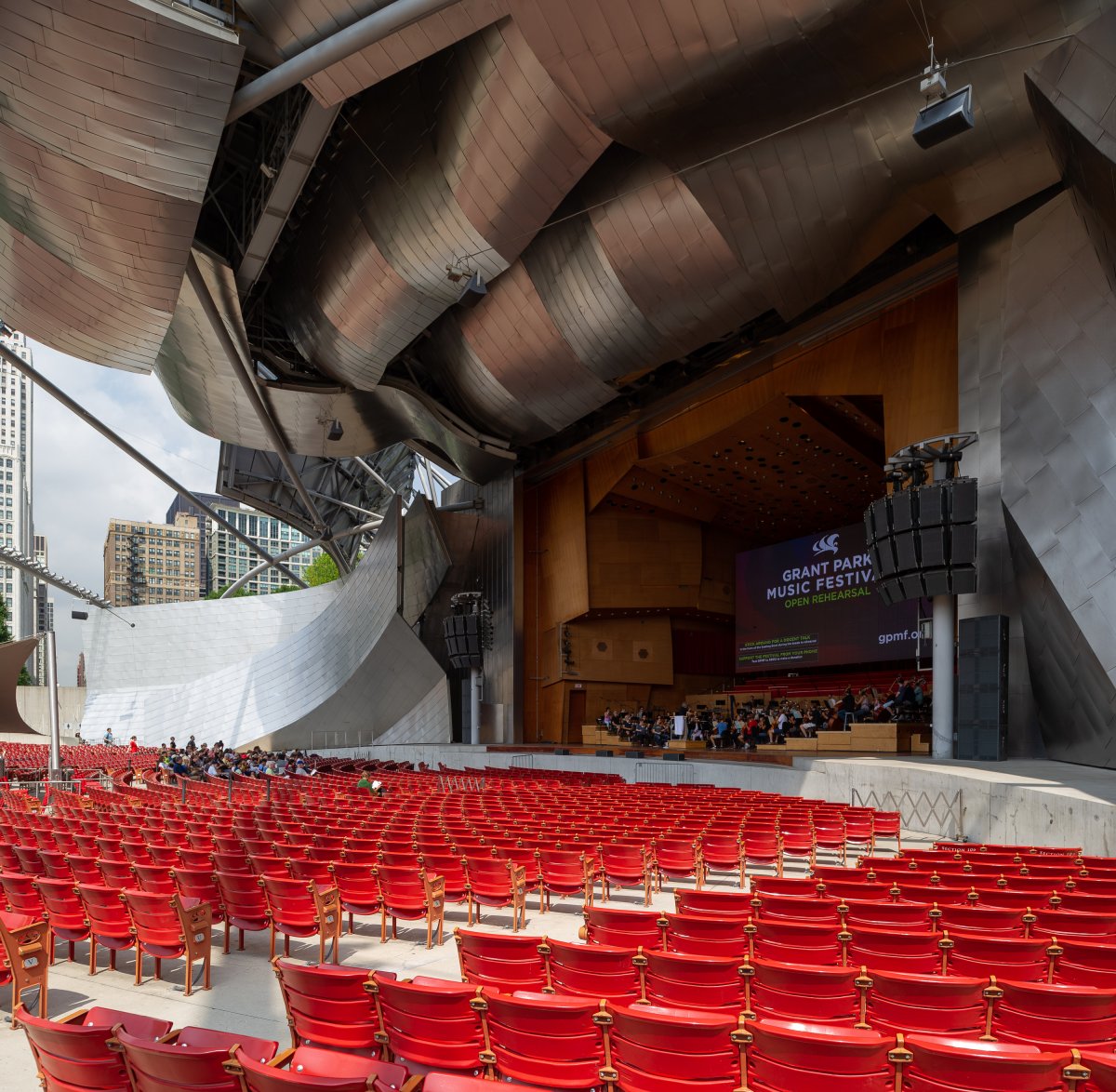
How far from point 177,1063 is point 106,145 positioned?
53.3 feet

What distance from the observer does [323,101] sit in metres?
15.0

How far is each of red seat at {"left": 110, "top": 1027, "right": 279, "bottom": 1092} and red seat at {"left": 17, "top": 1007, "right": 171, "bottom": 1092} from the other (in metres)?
0.07

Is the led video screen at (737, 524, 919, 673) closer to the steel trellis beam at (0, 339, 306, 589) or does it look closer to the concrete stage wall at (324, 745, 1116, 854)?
the concrete stage wall at (324, 745, 1116, 854)

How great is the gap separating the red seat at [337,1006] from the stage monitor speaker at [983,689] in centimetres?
1356

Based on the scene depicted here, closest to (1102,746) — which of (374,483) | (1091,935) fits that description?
(1091,935)

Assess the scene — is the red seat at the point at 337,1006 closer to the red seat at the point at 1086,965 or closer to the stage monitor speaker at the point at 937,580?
the red seat at the point at 1086,965

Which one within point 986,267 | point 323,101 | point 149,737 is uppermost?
point 323,101

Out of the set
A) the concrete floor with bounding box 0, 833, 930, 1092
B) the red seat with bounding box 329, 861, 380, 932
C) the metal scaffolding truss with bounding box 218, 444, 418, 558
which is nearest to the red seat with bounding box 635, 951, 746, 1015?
the concrete floor with bounding box 0, 833, 930, 1092

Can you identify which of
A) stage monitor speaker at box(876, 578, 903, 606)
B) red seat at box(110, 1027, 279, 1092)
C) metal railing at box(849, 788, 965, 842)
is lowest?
metal railing at box(849, 788, 965, 842)

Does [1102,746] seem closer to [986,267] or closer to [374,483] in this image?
[986,267]

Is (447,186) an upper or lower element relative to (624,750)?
upper

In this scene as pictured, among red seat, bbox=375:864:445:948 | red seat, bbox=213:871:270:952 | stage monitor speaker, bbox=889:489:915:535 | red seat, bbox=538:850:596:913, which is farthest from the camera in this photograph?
stage monitor speaker, bbox=889:489:915:535

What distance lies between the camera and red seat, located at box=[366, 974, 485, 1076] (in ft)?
11.5

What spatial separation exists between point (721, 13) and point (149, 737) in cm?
4053
